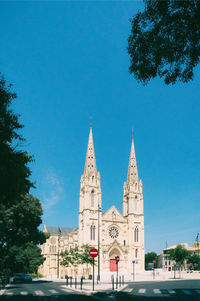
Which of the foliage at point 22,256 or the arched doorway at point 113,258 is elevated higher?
the foliage at point 22,256

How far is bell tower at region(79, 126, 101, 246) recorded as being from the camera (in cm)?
6603

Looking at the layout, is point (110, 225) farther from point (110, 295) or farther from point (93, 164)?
point (110, 295)

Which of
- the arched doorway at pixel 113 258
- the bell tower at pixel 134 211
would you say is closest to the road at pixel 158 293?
the arched doorway at pixel 113 258

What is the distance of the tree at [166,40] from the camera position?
1086 centimetres

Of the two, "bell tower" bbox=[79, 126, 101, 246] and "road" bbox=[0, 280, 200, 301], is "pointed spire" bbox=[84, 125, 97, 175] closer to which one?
"bell tower" bbox=[79, 126, 101, 246]

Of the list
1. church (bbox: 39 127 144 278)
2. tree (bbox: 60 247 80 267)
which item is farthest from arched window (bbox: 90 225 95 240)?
tree (bbox: 60 247 80 267)

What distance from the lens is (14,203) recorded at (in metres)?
14.5

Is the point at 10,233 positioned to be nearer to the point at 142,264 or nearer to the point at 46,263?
the point at 142,264

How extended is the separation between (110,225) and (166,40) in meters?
63.3

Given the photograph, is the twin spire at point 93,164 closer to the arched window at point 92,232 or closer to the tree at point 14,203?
the arched window at point 92,232

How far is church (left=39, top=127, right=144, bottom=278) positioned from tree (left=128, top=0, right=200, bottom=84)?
5599 cm

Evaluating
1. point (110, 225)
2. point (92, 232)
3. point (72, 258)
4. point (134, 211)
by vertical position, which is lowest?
point (72, 258)

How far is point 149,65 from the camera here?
12352 mm

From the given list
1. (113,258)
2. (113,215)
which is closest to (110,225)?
(113,215)
